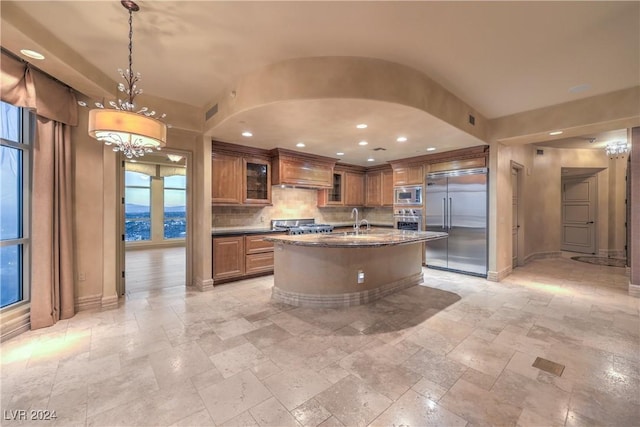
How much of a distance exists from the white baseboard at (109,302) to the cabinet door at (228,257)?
136 centimetres

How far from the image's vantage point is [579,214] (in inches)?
303

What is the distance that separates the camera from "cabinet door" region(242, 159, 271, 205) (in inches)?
205

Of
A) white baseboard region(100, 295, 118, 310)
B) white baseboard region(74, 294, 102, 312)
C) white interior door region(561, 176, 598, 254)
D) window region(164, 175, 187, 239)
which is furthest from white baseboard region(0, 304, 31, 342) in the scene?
white interior door region(561, 176, 598, 254)

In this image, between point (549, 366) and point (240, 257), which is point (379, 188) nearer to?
point (240, 257)

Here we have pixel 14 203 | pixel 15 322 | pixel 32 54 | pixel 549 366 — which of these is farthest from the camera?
pixel 14 203

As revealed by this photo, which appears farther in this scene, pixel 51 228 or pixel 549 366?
pixel 51 228

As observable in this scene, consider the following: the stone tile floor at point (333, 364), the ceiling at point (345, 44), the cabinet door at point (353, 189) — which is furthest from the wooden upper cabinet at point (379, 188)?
the stone tile floor at point (333, 364)

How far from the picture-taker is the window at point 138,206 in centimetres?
887

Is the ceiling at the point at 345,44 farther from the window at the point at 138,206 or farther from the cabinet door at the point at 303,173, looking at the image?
the window at the point at 138,206

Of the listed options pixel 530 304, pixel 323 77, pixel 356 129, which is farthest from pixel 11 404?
pixel 530 304

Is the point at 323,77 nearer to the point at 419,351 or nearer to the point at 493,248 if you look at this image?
the point at 419,351

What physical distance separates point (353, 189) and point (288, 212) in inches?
79.8

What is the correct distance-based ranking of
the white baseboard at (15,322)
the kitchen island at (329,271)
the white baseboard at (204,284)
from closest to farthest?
the white baseboard at (15,322)
the kitchen island at (329,271)
the white baseboard at (204,284)
